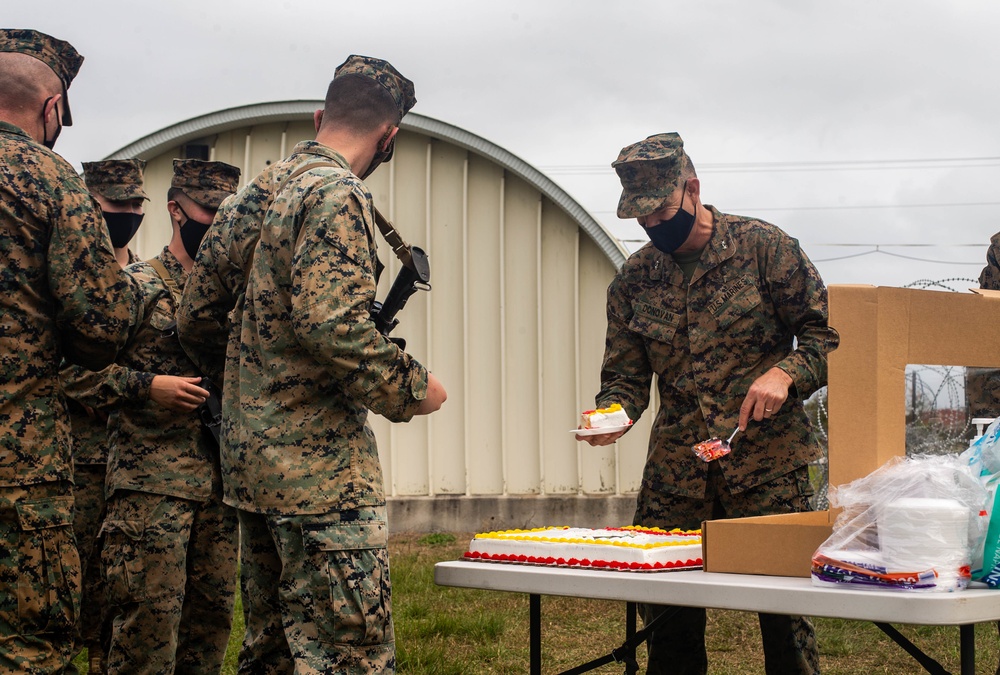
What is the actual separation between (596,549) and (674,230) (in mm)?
1784

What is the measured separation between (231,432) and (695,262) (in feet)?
6.96

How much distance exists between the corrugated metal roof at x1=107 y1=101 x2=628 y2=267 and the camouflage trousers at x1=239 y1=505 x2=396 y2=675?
7.80 metres

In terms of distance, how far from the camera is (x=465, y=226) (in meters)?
10.9

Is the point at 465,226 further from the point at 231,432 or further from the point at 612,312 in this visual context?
the point at 231,432

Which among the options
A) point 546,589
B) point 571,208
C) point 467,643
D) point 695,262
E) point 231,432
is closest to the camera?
point 546,589

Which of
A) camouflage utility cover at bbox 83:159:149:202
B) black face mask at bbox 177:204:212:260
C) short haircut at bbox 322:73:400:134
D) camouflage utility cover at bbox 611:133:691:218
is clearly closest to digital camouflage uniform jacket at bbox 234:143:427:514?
short haircut at bbox 322:73:400:134

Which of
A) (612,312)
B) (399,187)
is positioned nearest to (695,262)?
(612,312)

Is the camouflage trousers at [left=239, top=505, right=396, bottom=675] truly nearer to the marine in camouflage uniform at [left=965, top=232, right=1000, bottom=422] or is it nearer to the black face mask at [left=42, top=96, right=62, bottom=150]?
the black face mask at [left=42, top=96, right=62, bottom=150]

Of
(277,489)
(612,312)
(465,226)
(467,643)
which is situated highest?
(465,226)

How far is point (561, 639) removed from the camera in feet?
22.0

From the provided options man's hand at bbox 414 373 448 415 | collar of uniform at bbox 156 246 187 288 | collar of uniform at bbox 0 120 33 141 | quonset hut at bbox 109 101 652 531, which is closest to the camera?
man's hand at bbox 414 373 448 415

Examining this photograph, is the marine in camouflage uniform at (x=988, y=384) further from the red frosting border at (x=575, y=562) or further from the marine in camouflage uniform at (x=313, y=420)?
the marine in camouflage uniform at (x=313, y=420)

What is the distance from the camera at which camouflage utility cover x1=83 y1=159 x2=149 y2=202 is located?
4820 mm

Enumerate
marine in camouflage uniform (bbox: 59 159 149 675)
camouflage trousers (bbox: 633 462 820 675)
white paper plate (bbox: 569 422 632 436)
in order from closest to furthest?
white paper plate (bbox: 569 422 632 436) → camouflage trousers (bbox: 633 462 820 675) → marine in camouflage uniform (bbox: 59 159 149 675)
